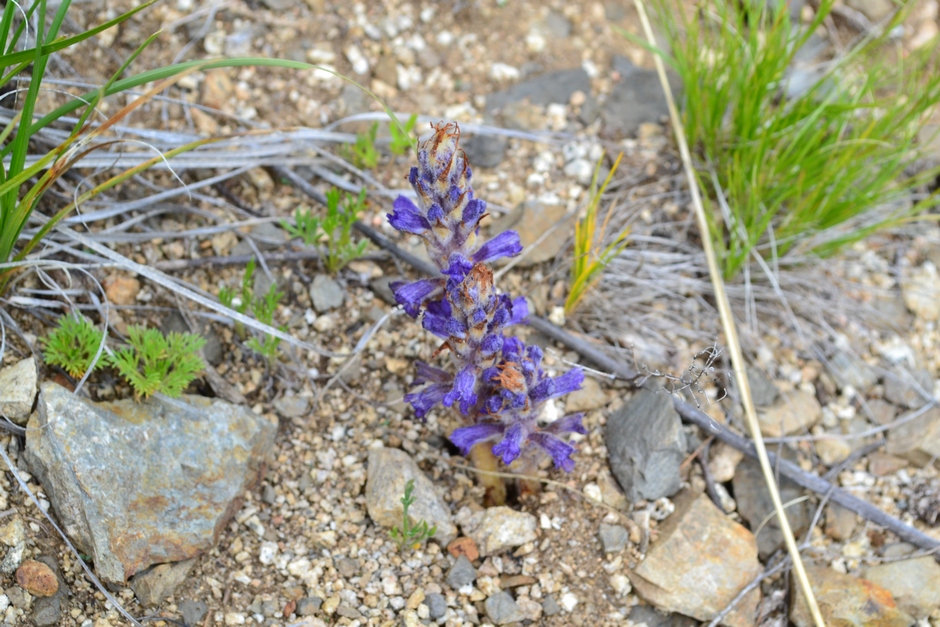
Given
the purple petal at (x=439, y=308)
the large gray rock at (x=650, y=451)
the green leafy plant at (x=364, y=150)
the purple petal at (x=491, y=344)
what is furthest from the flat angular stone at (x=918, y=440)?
the green leafy plant at (x=364, y=150)

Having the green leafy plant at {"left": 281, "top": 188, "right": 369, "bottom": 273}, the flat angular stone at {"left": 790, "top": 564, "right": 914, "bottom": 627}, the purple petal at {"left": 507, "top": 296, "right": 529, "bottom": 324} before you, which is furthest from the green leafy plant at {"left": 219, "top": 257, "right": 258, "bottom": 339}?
the flat angular stone at {"left": 790, "top": 564, "right": 914, "bottom": 627}

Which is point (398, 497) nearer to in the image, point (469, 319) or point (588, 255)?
point (469, 319)

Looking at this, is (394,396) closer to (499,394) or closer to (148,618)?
(499,394)

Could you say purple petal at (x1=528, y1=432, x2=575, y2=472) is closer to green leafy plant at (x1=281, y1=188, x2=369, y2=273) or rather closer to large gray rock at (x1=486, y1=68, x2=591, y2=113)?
green leafy plant at (x1=281, y1=188, x2=369, y2=273)

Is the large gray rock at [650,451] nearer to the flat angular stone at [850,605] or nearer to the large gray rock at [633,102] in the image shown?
the flat angular stone at [850,605]

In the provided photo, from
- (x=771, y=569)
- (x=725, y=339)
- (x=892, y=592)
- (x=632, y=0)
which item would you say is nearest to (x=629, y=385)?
(x=725, y=339)

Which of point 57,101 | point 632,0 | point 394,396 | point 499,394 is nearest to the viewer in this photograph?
point 499,394
